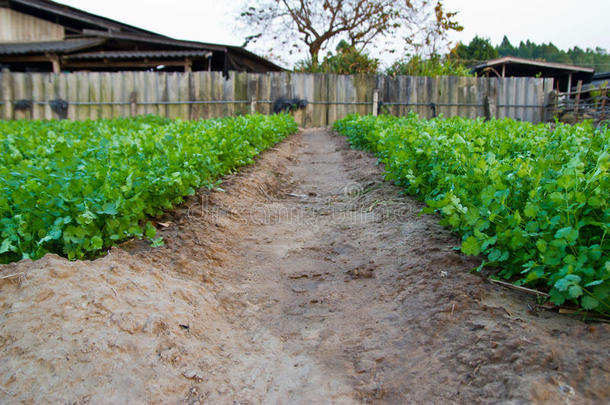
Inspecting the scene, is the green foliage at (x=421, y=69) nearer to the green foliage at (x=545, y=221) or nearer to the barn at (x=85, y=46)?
the barn at (x=85, y=46)

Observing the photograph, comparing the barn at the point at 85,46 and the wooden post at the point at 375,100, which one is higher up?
the barn at the point at 85,46

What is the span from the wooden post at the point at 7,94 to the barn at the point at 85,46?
207 centimetres

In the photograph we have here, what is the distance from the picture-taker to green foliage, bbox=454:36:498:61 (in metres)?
40.6

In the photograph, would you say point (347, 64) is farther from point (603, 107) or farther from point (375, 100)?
point (603, 107)

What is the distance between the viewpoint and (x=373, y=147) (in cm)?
797

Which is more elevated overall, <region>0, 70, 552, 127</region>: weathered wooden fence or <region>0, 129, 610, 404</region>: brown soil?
<region>0, 70, 552, 127</region>: weathered wooden fence

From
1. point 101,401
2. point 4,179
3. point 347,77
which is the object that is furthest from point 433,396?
point 347,77

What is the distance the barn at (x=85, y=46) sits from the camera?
18.7m

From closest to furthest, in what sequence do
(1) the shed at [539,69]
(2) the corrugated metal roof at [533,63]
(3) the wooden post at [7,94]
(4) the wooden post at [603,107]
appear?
(4) the wooden post at [603,107] < (3) the wooden post at [7,94] < (2) the corrugated metal roof at [533,63] < (1) the shed at [539,69]

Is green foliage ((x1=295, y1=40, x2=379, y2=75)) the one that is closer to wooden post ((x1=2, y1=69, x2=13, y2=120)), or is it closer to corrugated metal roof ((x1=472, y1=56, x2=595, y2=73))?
corrugated metal roof ((x1=472, y1=56, x2=595, y2=73))

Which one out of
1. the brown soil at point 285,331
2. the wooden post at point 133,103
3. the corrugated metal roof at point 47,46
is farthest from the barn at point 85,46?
the brown soil at point 285,331

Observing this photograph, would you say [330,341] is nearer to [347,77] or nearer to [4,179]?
[4,179]

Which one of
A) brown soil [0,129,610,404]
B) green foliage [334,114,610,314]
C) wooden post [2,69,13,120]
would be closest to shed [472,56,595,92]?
wooden post [2,69,13,120]

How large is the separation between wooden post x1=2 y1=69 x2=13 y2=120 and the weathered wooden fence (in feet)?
0.10
